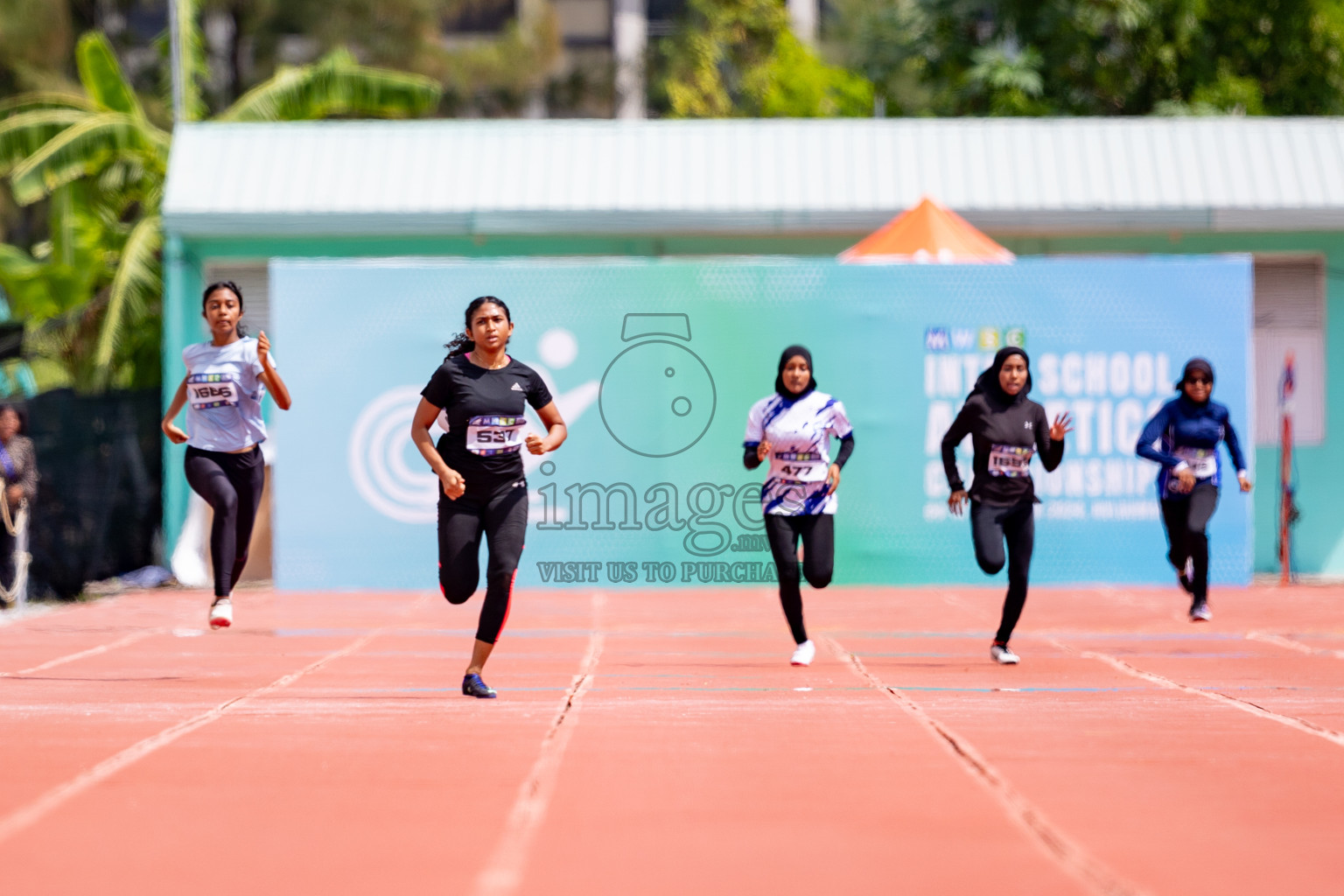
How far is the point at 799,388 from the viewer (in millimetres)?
9734

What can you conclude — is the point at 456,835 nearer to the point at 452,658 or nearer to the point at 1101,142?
the point at 452,658

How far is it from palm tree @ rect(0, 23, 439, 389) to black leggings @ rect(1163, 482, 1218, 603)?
460 inches

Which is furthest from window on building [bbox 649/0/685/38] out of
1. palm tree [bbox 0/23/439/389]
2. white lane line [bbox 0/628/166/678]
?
white lane line [bbox 0/628/166/678]

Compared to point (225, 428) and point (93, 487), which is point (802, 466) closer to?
point (225, 428)

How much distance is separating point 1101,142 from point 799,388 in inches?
361

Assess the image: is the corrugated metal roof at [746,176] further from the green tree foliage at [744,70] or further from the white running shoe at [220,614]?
the green tree foliage at [744,70]

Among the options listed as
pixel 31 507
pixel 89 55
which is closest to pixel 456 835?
pixel 31 507

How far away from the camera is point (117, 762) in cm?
664

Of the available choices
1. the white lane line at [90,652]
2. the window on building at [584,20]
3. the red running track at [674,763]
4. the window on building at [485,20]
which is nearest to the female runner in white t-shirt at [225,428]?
the red running track at [674,763]

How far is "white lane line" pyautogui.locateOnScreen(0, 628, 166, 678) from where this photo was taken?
972 cm

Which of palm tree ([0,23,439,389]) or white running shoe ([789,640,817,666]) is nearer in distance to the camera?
white running shoe ([789,640,817,666])

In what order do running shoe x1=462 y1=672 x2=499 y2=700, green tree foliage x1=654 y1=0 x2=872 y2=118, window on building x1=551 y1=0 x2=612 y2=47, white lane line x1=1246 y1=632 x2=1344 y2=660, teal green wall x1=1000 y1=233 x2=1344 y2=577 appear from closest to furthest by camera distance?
running shoe x1=462 y1=672 x2=499 y2=700 → white lane line x1=1246 y1=632 x2=1344 y2=660 → teal green wall x1=1000 y1=233 x2=1344 y2=577 → green tree foliage x1=654 y1=0 x2=872 y2=118 → window on building x1=551 y1=0 x2=612 y2=47

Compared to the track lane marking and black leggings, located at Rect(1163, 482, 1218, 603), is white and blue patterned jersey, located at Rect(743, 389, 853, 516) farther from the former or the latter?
black leggings, located at Rect(1163, 482, 1218, 603)

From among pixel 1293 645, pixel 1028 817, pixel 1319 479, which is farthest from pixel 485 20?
pixel 1028 817
